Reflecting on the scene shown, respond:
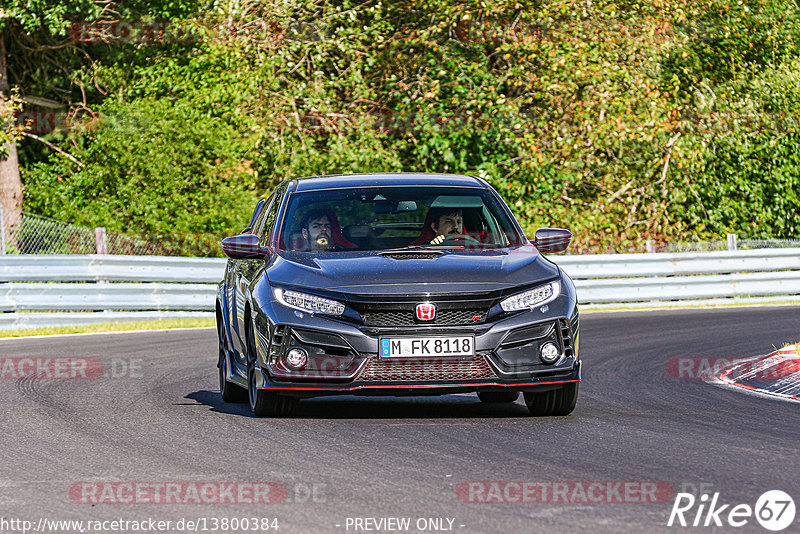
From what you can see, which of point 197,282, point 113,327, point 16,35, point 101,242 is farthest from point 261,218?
point 16,35

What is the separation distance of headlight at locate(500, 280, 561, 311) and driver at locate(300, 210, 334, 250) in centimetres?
147

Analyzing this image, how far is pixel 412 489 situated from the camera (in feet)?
21.2

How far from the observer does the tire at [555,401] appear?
9.17 metres

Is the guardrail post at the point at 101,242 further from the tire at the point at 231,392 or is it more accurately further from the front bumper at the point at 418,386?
the front bumper at the point at 418,386

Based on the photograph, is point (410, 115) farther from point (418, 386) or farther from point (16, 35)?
point (418, 386)

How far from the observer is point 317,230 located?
984 centimetres

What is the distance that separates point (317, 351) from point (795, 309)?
1594 centimetres

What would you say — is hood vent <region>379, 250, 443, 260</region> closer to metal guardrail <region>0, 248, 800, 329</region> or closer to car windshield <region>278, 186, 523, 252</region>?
car windshield <region>278, 186, 523, 252</region>

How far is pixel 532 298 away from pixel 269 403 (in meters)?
1.87

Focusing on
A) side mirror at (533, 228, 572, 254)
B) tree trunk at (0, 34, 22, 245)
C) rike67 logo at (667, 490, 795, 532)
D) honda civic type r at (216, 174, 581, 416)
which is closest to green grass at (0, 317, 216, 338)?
tree trunk at (0, 34, 22, 245)

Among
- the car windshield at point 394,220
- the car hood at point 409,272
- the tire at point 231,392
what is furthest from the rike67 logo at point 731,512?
the tire at point 231,392

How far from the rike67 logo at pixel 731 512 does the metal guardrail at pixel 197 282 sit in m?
15.9

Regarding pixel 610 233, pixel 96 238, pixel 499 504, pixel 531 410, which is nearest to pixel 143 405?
pixel 531 410

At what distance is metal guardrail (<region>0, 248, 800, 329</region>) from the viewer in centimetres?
2078
